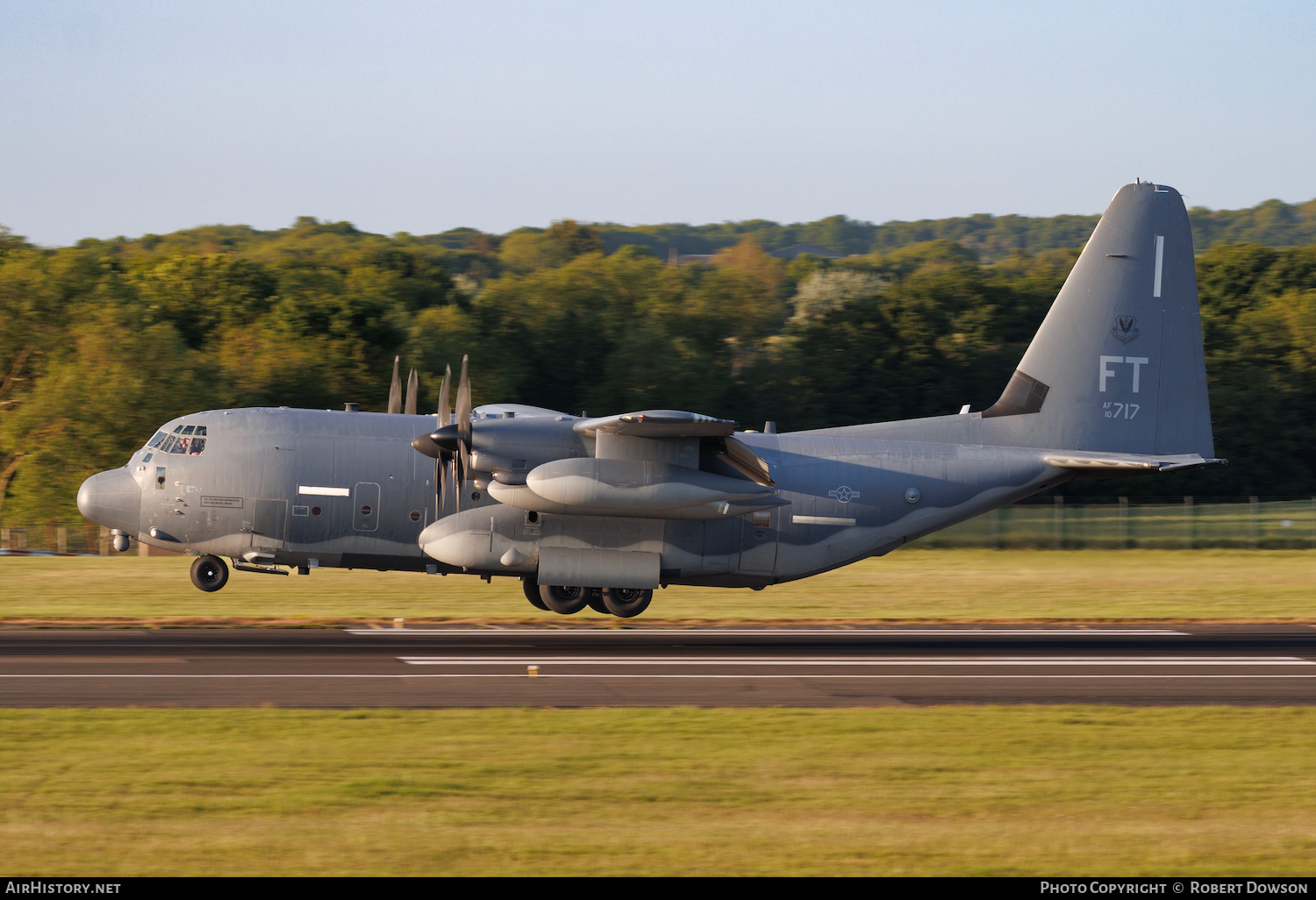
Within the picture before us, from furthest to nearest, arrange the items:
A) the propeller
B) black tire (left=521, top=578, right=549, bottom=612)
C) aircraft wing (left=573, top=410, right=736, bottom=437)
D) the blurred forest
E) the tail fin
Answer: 1. the blurred forest
2. the tail fin
3. black tire (left=521, top=578, right=549, bottom=612)
4. the propeller
5. aircraft wing (left=573, top=410, right=736, bottom=437)

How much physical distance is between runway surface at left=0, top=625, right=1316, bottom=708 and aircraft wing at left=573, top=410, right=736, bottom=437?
11.4ft

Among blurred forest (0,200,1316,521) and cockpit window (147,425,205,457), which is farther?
blurred forest (0,200,1316,521)

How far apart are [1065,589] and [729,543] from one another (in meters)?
11.2

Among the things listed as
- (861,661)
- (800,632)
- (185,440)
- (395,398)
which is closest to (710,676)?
(861,661)

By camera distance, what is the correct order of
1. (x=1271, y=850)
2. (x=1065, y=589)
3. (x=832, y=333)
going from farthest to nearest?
(x=832, y=333), (x=1065, y=589), (x=1271, y=850)

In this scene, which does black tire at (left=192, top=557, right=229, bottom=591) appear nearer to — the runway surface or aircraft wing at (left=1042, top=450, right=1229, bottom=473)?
the runway surface

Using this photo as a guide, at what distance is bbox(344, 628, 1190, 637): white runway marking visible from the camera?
2189cm

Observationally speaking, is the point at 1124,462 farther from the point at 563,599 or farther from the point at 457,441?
the point at 457,441

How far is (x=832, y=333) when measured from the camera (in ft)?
190

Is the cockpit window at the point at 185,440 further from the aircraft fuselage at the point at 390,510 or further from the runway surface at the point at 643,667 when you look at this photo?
the runway surface at the point at 643,667

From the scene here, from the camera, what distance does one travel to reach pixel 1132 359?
24.4 meters

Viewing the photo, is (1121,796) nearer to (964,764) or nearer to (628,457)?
(964,764)

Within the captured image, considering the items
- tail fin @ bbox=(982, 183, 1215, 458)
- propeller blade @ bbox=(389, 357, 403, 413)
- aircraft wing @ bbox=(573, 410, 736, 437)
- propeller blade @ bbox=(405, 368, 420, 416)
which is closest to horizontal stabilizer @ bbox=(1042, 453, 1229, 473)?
tail fin @ bbox=(982, 183, 1215, 458)
